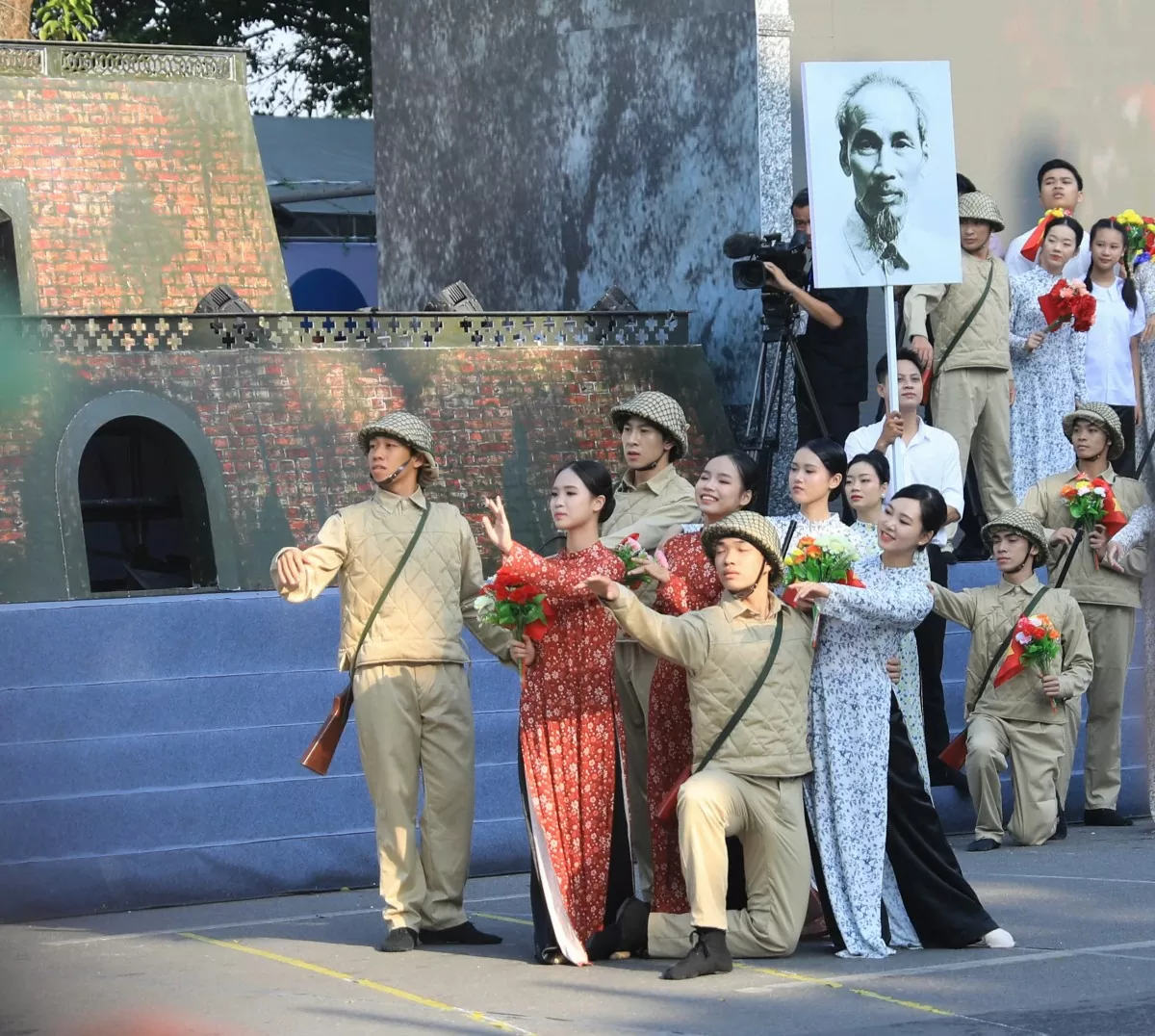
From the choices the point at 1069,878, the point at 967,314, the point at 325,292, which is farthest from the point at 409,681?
the point at 325,292

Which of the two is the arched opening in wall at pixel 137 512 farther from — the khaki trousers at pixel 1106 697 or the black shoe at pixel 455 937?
the khaki trousers at pixel 1106 697

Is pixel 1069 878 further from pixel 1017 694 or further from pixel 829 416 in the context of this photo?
pixel 829 416

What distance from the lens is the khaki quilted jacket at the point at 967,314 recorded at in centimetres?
1080

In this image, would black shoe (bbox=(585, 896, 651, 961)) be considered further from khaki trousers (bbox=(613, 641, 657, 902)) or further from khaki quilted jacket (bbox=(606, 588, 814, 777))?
khaki quilted jacket (bbox=(606, 588, 814, 777))

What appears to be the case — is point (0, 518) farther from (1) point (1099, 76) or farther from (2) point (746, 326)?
(1) point (1099, 76)

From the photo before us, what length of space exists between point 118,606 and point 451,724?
→ 1.87 metres

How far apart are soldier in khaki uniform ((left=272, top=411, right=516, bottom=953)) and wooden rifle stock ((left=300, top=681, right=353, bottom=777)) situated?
0.32ft

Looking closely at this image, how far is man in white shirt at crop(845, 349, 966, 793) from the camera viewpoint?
31.9 feet

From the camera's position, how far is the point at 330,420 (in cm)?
1121

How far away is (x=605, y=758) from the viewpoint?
7203 mm

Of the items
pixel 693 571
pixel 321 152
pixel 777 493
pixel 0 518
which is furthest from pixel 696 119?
pixel 321 152

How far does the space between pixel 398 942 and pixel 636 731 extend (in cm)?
110

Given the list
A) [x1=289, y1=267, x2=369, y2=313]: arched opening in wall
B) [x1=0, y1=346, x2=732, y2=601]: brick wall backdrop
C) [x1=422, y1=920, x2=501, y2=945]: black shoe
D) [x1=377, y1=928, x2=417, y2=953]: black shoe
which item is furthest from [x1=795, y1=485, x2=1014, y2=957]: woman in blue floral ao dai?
[x1=289, y1=267, x2=369, y2=313]: arched opening in wall

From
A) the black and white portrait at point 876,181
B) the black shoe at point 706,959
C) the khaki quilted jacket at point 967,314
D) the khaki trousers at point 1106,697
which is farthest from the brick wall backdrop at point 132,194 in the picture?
the black shoe at point 706,959
